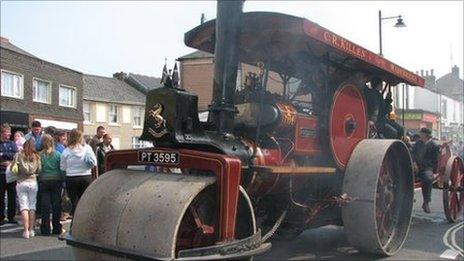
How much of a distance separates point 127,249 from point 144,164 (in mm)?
787

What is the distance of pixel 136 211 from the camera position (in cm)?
335

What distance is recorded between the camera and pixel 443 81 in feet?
211

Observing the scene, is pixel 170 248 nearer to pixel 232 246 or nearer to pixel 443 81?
pixel 232 246

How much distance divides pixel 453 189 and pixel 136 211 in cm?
649

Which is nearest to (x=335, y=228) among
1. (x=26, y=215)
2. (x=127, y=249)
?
(x=26, y=215)

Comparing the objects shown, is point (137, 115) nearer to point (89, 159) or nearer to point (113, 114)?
point (113, 114)

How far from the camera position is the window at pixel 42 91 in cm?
2916

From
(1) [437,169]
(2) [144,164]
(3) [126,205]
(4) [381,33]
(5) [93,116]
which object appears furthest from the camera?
(5) [93,116]

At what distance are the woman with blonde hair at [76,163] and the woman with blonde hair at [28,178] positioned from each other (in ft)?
1.16

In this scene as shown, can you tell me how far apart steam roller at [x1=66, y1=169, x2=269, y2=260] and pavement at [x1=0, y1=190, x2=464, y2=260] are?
2024mm

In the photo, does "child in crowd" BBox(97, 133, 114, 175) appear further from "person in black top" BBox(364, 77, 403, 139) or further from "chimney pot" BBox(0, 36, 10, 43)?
"chimney pot" BBox(0, 36, 10, 43)

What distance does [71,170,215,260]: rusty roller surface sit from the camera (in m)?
3.19

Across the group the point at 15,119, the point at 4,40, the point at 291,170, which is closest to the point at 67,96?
the point at 4,40

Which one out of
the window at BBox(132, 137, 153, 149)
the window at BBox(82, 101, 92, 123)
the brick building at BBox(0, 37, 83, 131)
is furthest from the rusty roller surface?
the window at BBox(82, 101, 92, 123)
